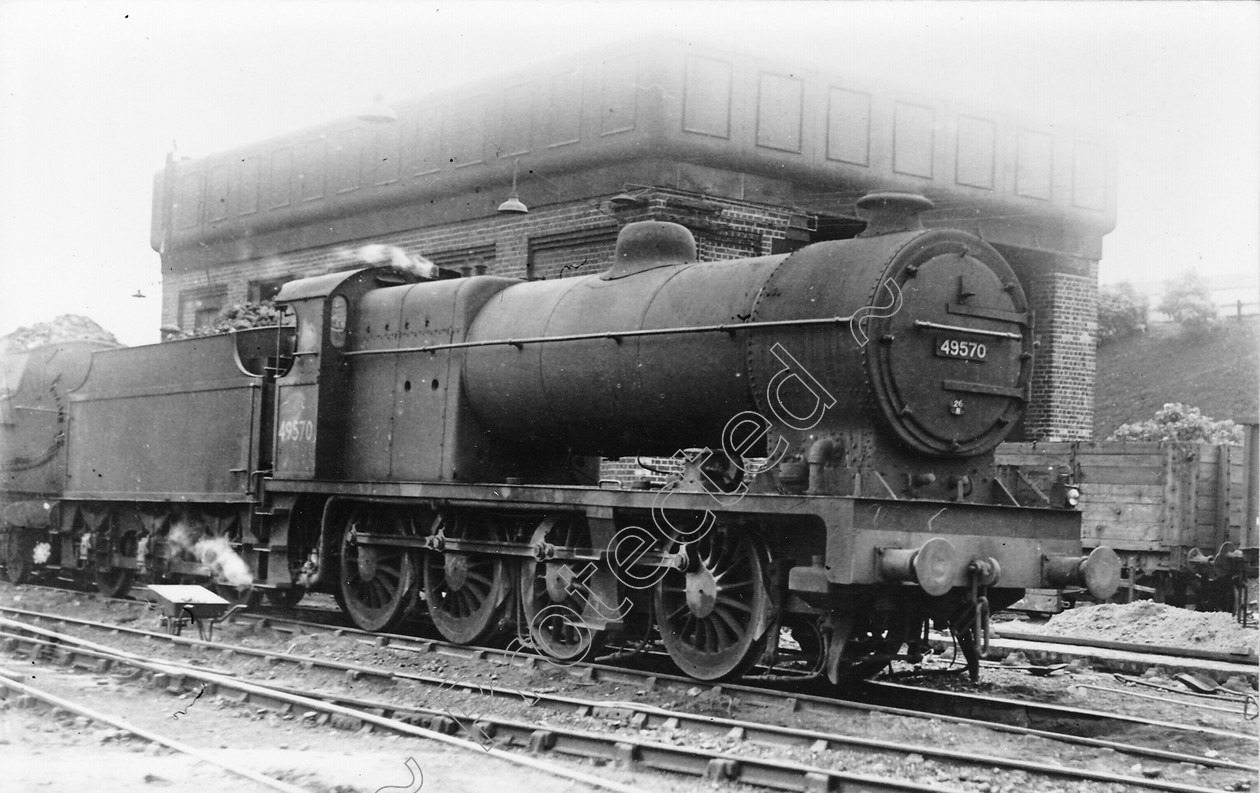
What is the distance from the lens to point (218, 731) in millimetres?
7090

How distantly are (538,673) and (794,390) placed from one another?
272cm

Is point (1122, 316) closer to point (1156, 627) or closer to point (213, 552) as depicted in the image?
point (1156, 627)

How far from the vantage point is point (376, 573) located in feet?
35.3

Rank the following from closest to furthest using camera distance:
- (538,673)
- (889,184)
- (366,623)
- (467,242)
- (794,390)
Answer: (794,390) → (538,673) → (366,623) → (889,184) → (467,242)

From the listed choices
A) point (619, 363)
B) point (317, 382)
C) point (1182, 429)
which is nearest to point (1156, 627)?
point (619, 363)

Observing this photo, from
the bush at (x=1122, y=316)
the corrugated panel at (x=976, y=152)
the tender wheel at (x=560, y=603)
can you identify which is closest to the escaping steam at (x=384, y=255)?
the corrugated panel at (x=976, y=152)

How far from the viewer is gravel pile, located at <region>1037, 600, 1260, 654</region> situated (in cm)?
1102

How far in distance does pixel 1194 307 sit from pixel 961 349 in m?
33.2

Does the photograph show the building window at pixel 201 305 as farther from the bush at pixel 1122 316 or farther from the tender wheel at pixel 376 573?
the bush at pixel 1122 316

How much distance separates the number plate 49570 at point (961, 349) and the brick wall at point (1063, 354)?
10.9 m

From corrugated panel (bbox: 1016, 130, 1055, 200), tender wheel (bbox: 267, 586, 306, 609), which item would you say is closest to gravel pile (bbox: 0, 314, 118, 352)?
tender wheel (bbox: 267, 586, 306, 609)

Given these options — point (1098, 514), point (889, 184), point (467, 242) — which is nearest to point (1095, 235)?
point (889, 184)

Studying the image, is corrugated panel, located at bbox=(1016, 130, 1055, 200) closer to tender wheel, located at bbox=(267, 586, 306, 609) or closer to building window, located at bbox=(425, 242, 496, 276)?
building window, located at bbox=(425, 242, 496, 276)

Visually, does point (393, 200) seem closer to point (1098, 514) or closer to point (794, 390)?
point (1098, 514)
